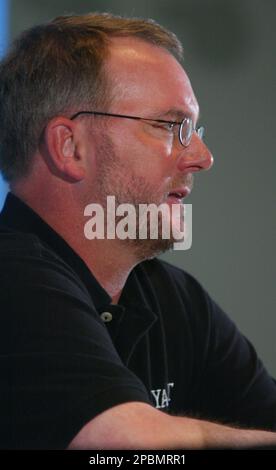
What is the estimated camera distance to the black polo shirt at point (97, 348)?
2.72ft

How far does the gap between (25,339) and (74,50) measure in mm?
571

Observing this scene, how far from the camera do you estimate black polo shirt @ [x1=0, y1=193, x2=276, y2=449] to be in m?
0.83

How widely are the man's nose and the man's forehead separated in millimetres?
61

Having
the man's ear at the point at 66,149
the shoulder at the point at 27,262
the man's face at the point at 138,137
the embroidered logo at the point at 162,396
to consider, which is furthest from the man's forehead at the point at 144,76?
the embroidered logo at the point at 162,396

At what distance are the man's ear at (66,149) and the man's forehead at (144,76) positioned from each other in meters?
0.10

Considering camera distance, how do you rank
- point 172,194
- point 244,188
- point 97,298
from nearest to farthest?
point 97,298 < point 172,194 < point 244,188

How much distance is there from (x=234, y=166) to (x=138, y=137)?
50 cm

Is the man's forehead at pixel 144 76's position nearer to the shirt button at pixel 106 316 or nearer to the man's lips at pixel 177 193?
the man's lips at pixel 177 193

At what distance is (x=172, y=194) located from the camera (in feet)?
4.15

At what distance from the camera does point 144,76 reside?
48.8 inches

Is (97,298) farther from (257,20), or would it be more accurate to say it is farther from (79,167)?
(257,20)

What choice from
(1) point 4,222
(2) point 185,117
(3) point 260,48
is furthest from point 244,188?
(1) point 4,222

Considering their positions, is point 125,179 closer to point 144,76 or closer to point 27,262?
point 144,76

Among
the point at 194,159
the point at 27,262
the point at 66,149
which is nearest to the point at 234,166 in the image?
the point at 194,159
